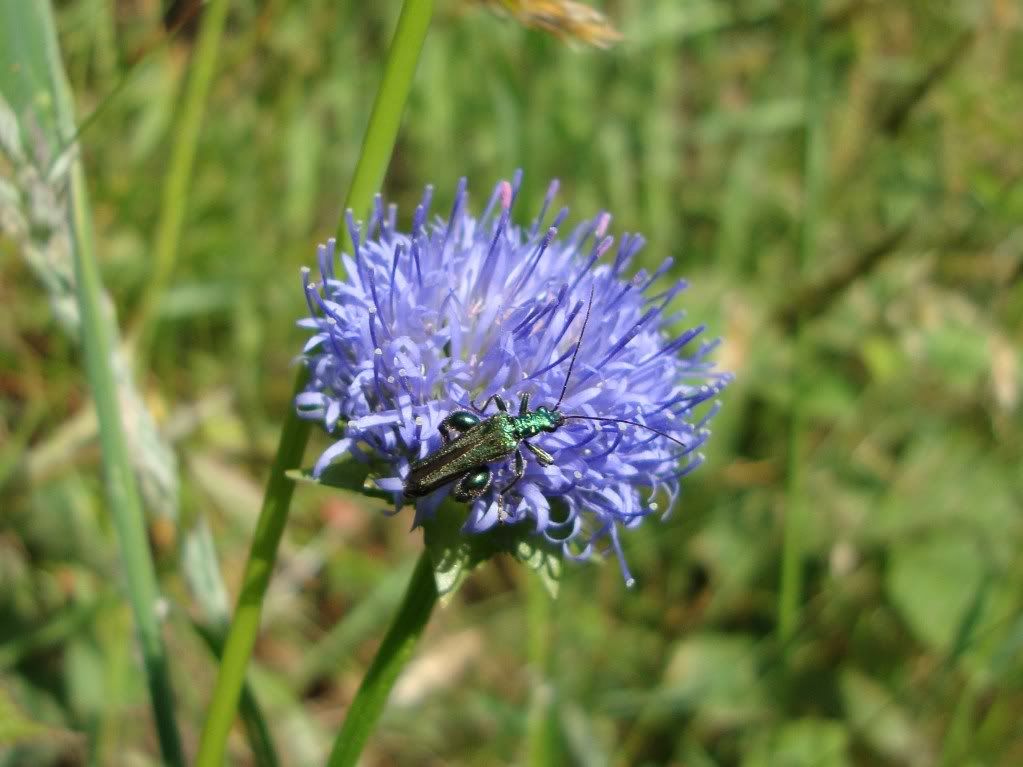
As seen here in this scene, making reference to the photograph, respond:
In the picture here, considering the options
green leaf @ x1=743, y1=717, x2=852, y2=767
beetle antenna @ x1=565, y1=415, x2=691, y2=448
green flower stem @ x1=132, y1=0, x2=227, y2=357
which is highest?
green flower stem @ x1=132, y1=0, x2=227, y2=357

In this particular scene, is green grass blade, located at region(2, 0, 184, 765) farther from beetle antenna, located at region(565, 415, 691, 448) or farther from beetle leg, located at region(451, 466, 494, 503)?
beetle antenna, located at region(565, 415, 691, 448)

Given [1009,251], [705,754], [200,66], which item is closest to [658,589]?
[705,754]

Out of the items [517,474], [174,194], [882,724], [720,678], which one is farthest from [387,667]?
[882,724]

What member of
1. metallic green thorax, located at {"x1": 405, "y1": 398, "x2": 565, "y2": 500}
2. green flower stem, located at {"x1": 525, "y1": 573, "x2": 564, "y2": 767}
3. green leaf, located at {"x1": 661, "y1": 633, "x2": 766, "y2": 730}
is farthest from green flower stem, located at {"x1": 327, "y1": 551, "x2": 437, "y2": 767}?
green leaf, located at {"x1": 661, "y1": 633, "x2": 766, "y2": 730}

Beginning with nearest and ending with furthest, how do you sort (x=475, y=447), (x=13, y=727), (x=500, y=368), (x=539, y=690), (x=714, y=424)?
(x=475, y=447) → (x=500, y=368) → (x=13, y=727) → (x=539, y=690) → (x=714, y=424)

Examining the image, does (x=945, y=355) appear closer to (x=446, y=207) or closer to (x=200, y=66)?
(x=446, y=207)

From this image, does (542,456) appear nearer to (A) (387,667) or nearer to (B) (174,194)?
(A) (387,667)
